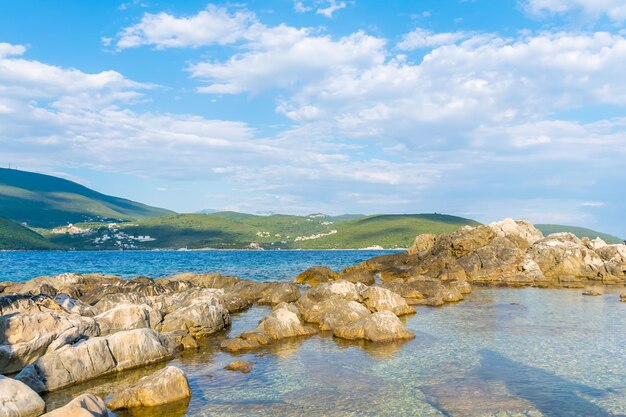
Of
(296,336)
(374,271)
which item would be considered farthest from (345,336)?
(374,271)

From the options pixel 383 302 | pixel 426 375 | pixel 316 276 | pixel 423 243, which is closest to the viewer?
pixel 426 375

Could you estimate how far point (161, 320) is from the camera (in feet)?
92.4

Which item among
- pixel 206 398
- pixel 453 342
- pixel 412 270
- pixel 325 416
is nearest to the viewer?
pixel 325 416

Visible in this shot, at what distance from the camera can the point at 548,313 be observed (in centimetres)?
3509

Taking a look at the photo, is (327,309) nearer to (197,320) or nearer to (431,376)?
(197,320)

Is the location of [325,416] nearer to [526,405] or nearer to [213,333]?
[526,405]

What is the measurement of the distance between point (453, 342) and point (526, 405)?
978cm

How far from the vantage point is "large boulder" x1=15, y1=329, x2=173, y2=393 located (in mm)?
17578

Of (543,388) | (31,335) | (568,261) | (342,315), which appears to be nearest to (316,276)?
(342,315)

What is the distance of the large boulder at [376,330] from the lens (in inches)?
Result: 1035

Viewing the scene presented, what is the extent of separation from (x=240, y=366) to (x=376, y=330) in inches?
356

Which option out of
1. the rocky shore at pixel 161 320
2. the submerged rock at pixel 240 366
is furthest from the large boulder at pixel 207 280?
the submerged rock at pixel 240 366

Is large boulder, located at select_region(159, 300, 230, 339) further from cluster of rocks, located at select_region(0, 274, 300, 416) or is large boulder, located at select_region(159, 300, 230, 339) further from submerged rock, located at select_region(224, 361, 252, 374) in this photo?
submerged rock, located at select_region(224, 361, 252, 374)

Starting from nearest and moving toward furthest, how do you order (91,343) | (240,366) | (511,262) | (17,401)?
1. (17,401)
2. (91,343)
3. (240,366)
4. (511,262)
